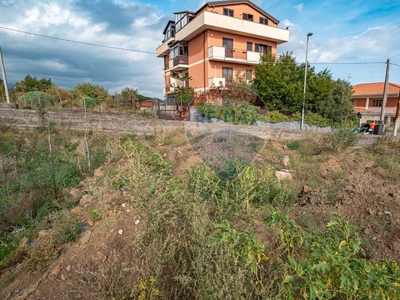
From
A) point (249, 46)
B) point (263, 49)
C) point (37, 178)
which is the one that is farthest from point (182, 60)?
point (37, 178)

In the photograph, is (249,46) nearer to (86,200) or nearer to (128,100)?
(128,100)

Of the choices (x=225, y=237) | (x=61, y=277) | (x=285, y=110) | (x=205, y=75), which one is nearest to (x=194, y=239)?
(x=225, y=237)

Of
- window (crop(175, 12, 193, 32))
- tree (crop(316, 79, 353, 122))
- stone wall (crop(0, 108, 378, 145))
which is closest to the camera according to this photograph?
stone wall (crop(0, 108, 378, 145))

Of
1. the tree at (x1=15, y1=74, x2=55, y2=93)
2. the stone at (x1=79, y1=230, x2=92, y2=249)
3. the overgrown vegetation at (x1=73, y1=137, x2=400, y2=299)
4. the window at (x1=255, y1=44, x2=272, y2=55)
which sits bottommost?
the stone at (x1=79, y1=230, x2=92, y2=249)

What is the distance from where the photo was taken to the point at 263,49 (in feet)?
58.4

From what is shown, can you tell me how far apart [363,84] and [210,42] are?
23.9 meters

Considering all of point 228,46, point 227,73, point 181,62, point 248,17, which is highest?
point 248,17

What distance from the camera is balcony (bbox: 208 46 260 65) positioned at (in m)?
15.2

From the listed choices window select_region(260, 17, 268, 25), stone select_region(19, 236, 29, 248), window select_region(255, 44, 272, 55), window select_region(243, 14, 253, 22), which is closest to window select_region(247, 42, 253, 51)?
window select_region(255, 44, 272, 55)

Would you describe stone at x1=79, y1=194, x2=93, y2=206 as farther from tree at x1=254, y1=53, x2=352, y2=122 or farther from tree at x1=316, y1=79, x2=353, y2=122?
tree at x1=316, y1=79, x2=353, y2=122

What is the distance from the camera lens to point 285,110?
40.4ft

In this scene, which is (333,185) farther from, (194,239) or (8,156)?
(8,156)

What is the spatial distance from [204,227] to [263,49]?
19262 millimetres

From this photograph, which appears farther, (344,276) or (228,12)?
(228,12)
